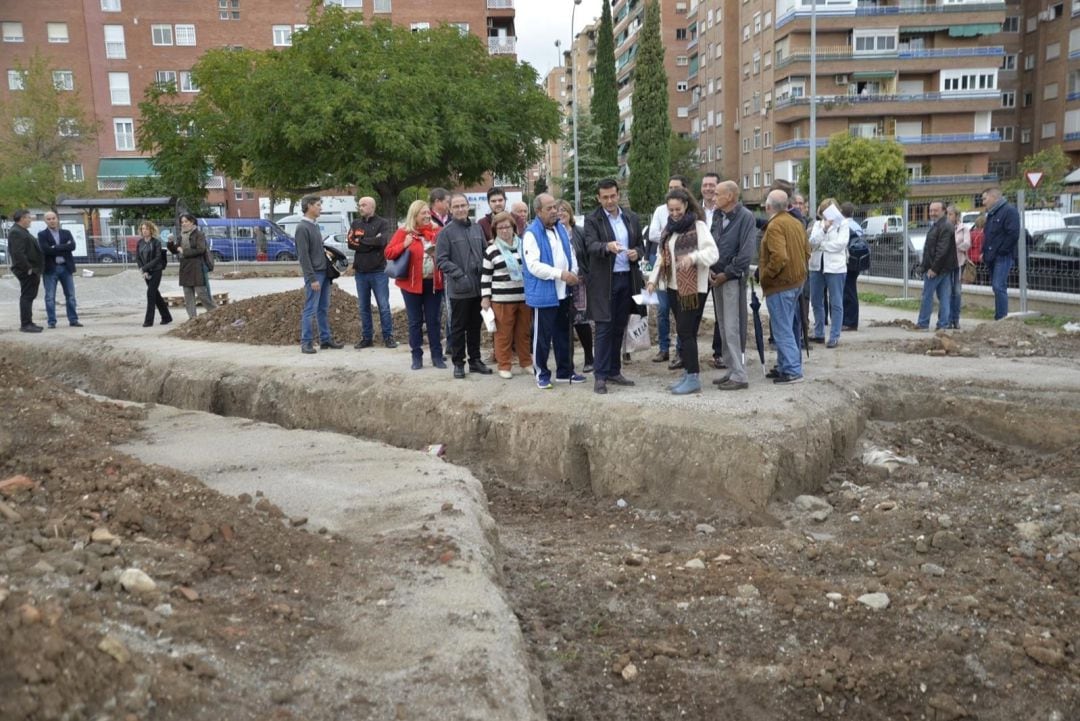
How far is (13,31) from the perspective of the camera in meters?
54.7

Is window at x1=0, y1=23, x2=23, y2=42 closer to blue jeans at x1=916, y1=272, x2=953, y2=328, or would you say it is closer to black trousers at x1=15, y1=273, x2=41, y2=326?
black trousers at x1=15, y1=273, x2=41, y2=326

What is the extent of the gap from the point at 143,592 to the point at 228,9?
61091 millimetres

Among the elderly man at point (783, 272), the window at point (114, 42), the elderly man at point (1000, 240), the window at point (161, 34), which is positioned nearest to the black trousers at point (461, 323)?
the elderly man at point (783, 272)

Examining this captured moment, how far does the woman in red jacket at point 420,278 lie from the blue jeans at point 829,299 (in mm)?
4546

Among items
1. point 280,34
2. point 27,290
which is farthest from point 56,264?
point 280,34

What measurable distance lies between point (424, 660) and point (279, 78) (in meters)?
31.3

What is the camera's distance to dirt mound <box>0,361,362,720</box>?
2.69 meters

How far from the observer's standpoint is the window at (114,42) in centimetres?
5578

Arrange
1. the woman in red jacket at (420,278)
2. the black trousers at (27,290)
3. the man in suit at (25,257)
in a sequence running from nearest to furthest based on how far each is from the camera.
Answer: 1. the woman in red jacket at (420,278)
2. the man in suit at (25,257)
3. the black trousers at (27,290)

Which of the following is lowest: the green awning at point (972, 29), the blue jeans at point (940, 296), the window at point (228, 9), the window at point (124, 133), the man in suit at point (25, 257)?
the blue jeans at point (940, 296)

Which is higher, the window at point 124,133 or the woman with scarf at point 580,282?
the window at point 124,133

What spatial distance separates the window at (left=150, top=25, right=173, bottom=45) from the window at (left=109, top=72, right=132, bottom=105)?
284 cm

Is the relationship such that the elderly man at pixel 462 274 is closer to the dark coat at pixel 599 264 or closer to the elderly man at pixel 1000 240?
the dark coat at pixel 599 264

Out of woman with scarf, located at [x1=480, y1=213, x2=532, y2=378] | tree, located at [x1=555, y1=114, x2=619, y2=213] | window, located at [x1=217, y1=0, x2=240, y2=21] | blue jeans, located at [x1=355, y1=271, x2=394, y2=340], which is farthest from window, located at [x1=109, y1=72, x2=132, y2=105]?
woman with scarf, located at [x1=480, y1=213, x2=532, y2=378]
